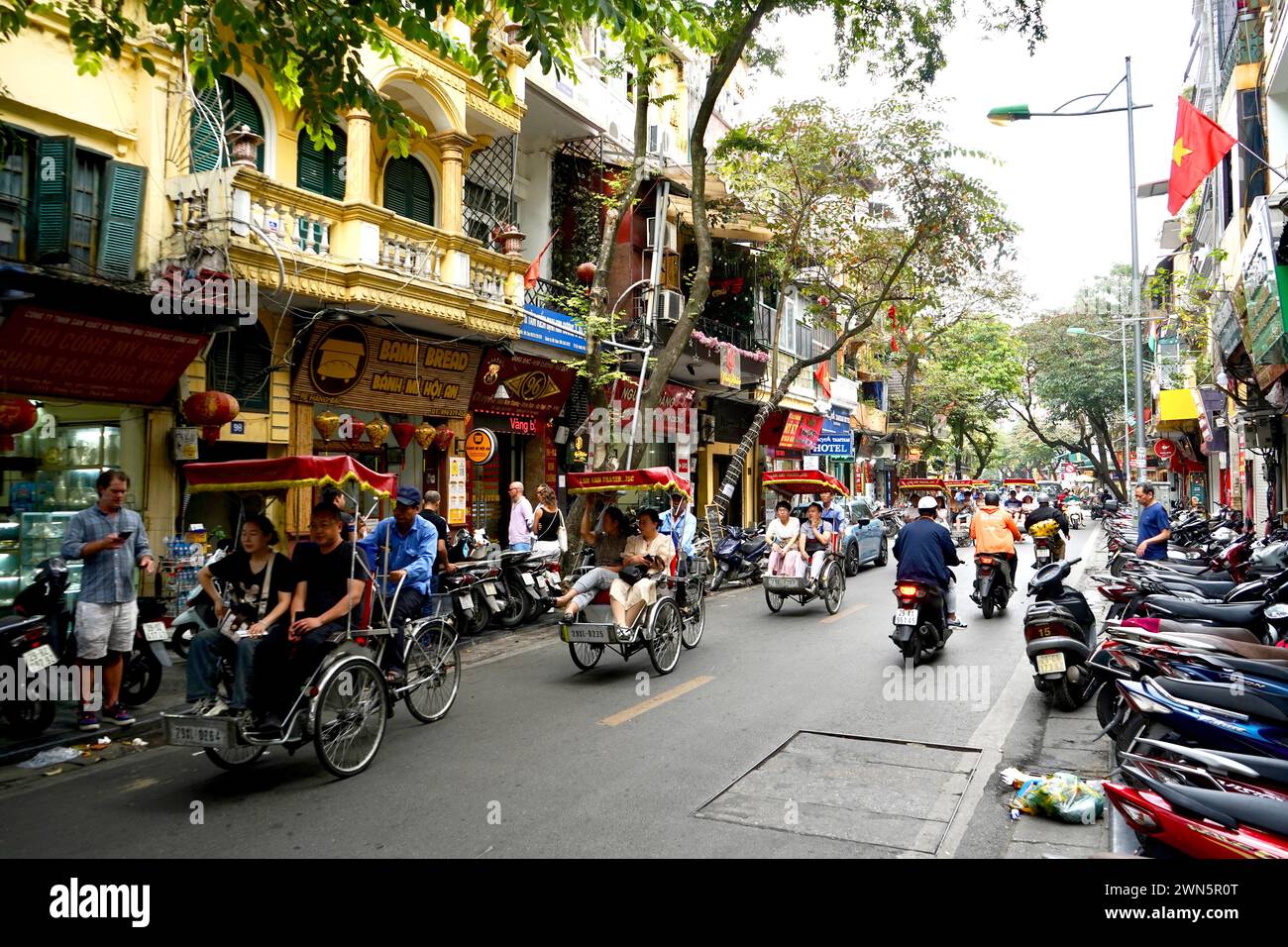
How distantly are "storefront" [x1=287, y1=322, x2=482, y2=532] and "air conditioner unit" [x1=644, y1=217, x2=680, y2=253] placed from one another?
6.56 meters

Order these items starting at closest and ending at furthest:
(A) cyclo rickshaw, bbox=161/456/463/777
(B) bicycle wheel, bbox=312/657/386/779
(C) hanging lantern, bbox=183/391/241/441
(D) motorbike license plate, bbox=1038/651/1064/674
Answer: (A) cyclo rickshaw, bbox=161/456/463/777 → (B) bicycle wheel, bbox=312/657/386/779 → (D) motorbike license plate, bbox=1038/651/1064/674 → (C) hanging lantern, bbox=183/391/241/441

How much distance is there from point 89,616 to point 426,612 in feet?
8.82

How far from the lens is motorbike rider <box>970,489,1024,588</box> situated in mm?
11758

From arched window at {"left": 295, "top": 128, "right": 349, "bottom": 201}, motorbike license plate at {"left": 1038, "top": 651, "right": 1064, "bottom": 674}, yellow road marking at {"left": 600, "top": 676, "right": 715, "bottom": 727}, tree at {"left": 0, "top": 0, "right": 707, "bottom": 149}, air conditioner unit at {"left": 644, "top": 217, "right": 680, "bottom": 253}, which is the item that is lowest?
yellow road marking at {"left": 600, "top": 676, "right": 715, "bottom": 727}

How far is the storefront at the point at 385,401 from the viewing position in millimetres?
12484

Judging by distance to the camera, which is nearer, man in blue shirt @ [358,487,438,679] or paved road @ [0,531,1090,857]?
paved road @ [0,531,1090,857]

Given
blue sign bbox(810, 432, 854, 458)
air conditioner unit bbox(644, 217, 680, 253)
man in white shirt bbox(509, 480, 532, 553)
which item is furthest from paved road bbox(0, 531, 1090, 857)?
blue sign bbox(810, 432, 854, 458)

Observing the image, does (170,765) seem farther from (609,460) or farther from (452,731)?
(609,460)

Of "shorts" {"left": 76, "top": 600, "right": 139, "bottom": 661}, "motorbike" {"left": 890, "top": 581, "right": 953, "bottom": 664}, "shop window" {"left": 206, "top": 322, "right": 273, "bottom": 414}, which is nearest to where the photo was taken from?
"shorts" {"left": 76, "top": 600, "right": 139, "bottom": 661}

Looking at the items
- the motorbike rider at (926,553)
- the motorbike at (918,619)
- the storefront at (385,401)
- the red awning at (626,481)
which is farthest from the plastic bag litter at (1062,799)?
the storefront at (385,401)

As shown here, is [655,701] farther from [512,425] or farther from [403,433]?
[512,425]

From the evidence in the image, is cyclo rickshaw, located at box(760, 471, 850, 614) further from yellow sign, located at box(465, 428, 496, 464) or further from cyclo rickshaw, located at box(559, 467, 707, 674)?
yellow sign, located at box(465, 428, 496, 464)

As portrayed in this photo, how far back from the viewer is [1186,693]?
14.5 feet
